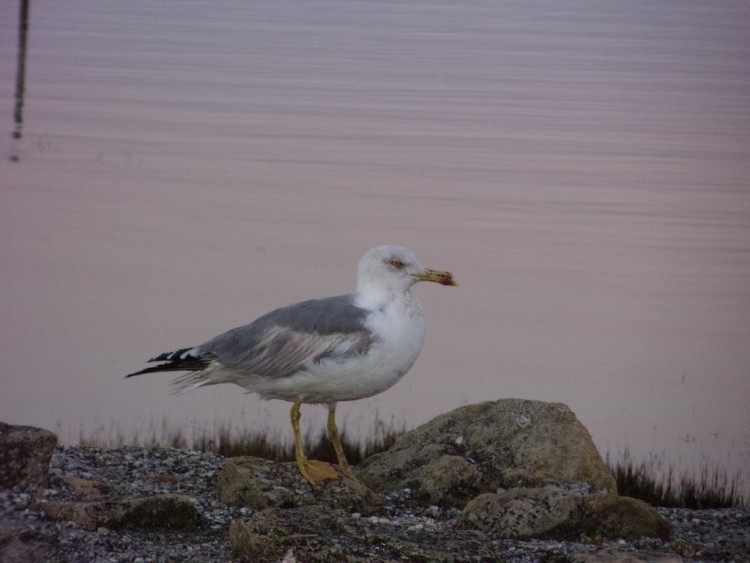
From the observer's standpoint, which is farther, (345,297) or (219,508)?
(345,297)

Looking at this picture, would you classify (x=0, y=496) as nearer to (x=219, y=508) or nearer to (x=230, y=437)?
(x=219, y=508)

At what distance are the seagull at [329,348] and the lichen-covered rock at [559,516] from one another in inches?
39.1

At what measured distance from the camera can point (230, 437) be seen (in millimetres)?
10406

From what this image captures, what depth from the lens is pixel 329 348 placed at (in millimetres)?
8055

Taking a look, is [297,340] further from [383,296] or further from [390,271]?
[390,271]

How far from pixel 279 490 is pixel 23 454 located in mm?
1350

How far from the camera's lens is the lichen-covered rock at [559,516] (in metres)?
7.38

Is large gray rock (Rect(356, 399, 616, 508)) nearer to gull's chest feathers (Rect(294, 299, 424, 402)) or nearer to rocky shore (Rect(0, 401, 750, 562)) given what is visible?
rocky shore (Rect(0, 401, 750, 562))

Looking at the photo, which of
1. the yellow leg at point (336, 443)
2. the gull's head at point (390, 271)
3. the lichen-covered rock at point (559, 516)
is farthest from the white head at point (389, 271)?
the lichen-covered rock at point (559, 516)

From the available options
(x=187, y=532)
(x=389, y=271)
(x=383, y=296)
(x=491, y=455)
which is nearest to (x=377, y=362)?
(x=383, y=296)

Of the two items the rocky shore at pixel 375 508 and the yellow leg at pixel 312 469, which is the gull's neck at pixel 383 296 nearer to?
the yellow leg at pixel 312 469

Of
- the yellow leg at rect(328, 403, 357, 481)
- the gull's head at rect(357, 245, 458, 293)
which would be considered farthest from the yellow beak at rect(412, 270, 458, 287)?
the yellow leg at rect(328, 403, 357, 481)

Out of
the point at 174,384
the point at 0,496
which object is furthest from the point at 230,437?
the point at 0,496

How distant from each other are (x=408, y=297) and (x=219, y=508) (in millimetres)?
1617
